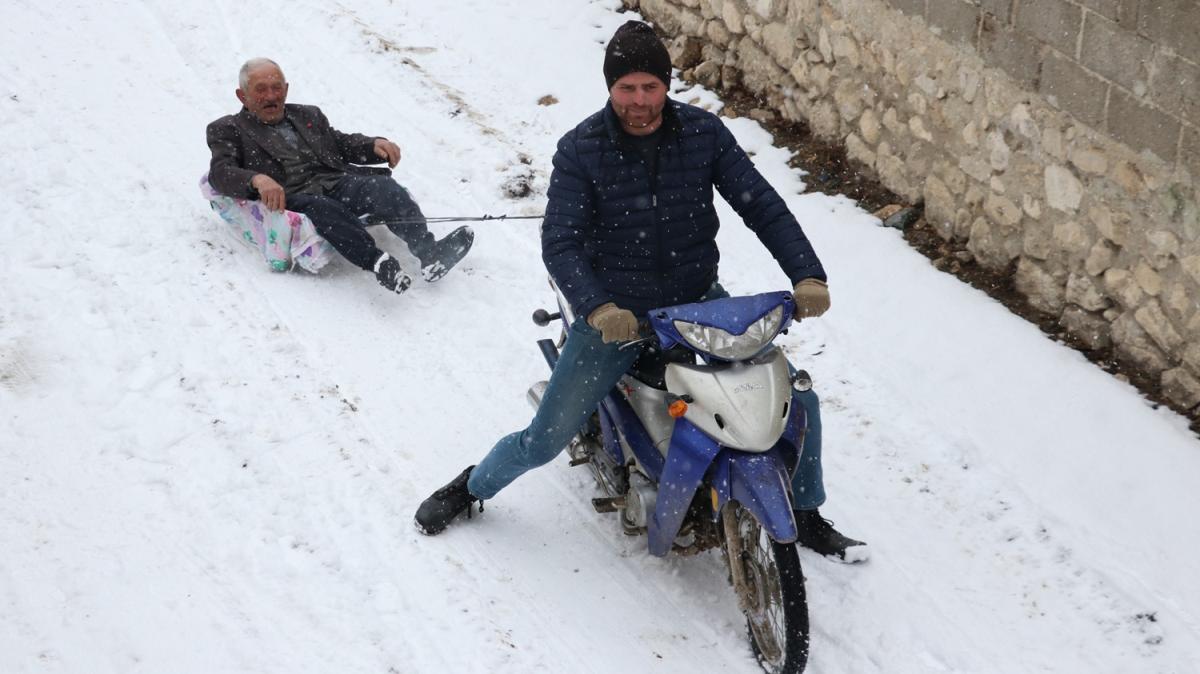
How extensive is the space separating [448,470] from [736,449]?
1734 mm

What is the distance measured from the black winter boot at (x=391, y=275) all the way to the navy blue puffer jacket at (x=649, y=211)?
2.27 m

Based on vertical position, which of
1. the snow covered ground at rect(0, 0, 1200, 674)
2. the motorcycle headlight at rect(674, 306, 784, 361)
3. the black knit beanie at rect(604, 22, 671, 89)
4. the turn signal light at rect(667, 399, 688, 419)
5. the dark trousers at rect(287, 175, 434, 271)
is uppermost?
the black knit beanie at rect(604, 22, 671, 89)

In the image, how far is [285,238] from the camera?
657 centimetres

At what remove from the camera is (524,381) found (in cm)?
582

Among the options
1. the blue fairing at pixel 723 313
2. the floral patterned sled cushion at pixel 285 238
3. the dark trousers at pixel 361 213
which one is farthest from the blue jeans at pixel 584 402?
the floral patterned sled cushion at pixel 285 238

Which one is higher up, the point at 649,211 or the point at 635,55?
the point at 635,55

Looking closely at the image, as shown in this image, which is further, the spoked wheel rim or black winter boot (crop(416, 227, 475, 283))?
black winter boot (crop(416, 227, 475, 283))

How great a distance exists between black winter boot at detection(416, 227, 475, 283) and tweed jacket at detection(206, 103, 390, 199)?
2.49 ft

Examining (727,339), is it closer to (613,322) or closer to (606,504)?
(613,322)

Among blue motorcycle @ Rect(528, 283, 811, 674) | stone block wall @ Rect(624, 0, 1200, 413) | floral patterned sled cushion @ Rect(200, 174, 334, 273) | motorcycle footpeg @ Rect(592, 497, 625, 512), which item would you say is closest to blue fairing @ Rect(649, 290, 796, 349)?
blue motorcycle @ Rect(528, 283, 811, 674)

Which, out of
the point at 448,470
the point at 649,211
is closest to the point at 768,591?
the point at 649,211

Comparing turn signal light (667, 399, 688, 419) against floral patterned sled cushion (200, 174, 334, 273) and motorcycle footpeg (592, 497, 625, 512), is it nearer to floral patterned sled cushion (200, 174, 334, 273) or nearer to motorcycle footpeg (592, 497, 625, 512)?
motorcycle footpeg (592, 497, 625, 512)

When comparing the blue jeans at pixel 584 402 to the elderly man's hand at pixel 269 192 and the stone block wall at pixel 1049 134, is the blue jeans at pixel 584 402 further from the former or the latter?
the elderly man's hand at pixel 269 192

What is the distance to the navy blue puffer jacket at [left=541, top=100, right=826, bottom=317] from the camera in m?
4.07
